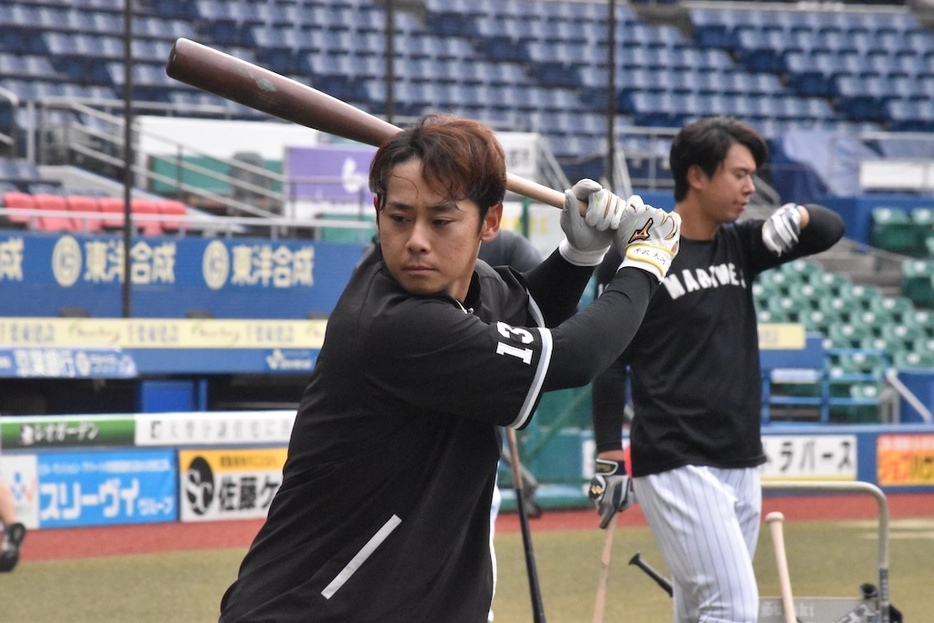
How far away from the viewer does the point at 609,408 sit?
386 centimetres

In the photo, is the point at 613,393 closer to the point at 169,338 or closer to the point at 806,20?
the point at 169,338

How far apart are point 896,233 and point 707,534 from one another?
12358 millimetres

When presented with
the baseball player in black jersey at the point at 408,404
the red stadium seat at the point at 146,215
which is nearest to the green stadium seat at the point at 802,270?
the red stadium seat at the point at 146,215

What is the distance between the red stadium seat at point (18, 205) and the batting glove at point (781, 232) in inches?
310

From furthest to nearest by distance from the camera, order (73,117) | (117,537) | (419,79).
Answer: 1. (419,79)
2. (73,117)
3. (117,537)

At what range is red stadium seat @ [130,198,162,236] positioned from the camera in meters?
10.6

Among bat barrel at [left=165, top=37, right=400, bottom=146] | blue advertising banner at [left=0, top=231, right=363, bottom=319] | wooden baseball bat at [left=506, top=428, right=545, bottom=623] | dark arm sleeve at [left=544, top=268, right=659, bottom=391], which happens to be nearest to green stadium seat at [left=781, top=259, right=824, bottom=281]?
blue advertising banner at [left=0, top=231, right=363, bottom=319]

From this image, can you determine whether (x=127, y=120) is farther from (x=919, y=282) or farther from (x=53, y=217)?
(x=919, y=282)

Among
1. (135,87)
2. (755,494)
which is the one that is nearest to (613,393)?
(755,494)

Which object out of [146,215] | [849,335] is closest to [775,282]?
[849,335]

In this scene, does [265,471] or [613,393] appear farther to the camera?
[265,471]

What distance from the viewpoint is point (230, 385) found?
8.75 m

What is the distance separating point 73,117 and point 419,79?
443cm

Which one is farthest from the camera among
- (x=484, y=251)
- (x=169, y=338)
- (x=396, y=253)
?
(x=169, y=338)
